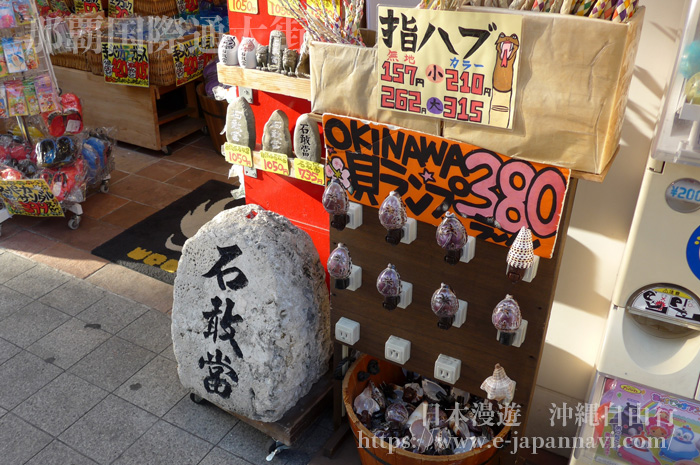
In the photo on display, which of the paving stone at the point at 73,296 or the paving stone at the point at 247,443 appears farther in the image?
the paving stone at the point at 73,296

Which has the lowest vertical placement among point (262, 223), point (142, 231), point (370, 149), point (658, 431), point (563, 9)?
point (142, 231)

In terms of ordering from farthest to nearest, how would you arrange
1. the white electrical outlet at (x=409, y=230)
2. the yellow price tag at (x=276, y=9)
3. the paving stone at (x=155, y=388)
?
the paving stone at (x=155, y=388) < the yellow price tag at (x=276, y=9) < the white electrical outlet at (x=409, y=230)

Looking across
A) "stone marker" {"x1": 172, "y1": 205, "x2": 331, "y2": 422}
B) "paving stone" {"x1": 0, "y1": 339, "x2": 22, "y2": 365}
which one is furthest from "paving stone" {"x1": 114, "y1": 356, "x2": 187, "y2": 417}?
"paving stone" {"x1": 0, "y1": 339, "x2": 22, "y2": 365}

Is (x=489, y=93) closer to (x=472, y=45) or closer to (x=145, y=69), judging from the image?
(x=472, y=45)

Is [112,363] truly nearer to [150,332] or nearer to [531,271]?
[150,332]

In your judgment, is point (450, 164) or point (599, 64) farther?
point (450, 164)

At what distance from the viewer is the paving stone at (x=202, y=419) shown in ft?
11.0

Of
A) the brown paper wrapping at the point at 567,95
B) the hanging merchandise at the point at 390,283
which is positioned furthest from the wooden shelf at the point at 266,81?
the hanging merchandise at the point at 390,283

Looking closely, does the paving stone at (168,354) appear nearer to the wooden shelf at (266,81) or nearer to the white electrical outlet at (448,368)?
the wooden shelf at (266,81)

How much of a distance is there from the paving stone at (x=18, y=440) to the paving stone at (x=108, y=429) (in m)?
0.13

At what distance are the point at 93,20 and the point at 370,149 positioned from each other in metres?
5.29

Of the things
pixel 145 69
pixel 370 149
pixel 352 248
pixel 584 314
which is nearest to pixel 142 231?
pixel 145 69

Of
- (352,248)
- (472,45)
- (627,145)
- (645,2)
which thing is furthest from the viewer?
(352,248)

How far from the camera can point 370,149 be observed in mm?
2445
